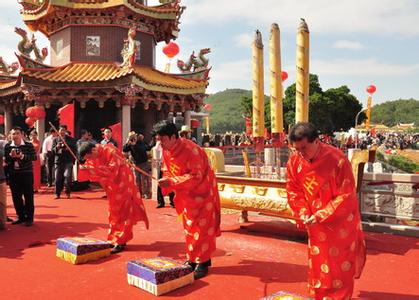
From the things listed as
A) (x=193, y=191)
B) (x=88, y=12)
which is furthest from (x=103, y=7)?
(x=193, y=191)

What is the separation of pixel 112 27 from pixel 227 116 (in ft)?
342

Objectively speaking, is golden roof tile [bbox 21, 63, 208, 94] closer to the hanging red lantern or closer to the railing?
the hanging red lantern

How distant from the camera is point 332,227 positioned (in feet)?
9.06

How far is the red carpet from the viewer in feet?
11.4

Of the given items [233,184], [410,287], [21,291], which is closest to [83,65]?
[233,184]

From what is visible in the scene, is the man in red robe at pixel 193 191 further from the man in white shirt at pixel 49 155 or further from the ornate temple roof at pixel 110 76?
the ornate temple roof at pixel 110 76

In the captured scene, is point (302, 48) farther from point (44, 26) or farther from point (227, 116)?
point (227, 116)

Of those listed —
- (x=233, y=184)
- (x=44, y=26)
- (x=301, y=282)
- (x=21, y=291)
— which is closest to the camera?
(x=21, y=291)

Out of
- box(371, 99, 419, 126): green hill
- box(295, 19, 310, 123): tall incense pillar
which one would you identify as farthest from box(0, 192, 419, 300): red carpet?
box(371, 99, 419, 126): green hill

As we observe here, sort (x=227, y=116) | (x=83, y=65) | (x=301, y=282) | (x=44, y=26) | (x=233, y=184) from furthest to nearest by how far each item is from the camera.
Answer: (x=227, y=116) → (x=44, y=26) → (x=83, y=65) → (x=233, y=184) → (x=301, y=282)

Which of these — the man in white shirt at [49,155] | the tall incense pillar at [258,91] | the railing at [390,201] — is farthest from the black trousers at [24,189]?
the railing at [390,201]

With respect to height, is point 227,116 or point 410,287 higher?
point 227,116

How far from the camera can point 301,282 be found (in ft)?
12.1

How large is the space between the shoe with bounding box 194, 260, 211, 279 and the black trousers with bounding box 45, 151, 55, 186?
731 cm
